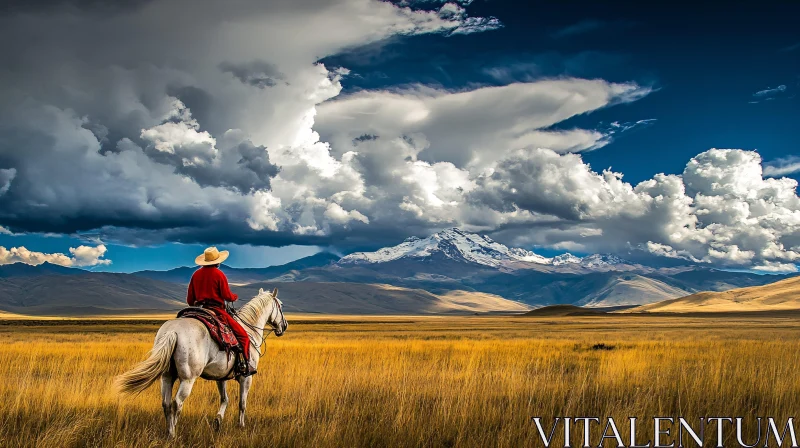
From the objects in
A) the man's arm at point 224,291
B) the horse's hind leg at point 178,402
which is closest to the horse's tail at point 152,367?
the horse's hind leg at point 178,402

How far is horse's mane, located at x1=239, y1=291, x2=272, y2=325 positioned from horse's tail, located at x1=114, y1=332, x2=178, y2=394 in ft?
6.32

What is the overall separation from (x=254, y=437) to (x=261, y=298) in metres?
3.27

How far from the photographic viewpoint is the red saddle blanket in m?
8.52

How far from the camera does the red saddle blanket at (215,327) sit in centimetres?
852

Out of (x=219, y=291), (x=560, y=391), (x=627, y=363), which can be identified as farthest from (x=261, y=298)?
(x=627, y=363)

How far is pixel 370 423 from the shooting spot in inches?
332

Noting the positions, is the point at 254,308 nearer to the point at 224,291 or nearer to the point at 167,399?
the point at 224,291

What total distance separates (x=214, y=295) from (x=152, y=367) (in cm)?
166

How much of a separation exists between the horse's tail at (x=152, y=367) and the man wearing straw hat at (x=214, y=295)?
1.17 m

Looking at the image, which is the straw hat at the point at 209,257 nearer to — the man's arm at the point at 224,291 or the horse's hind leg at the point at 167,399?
the man's arm at the point at 224,291

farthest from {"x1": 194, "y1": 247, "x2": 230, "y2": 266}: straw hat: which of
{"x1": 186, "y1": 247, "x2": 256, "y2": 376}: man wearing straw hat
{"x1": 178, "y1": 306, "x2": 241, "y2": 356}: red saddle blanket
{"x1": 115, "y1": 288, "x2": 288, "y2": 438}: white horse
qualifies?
{"x1": 115, "y1": 288, "x2": 288, "y2": 438}: white horse

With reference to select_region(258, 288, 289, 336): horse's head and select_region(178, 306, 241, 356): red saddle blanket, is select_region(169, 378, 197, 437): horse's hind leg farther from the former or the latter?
select_region(258, 288, 289, 336): horse's head

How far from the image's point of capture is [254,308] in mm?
10008

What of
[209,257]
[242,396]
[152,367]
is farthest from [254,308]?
[152,367]
